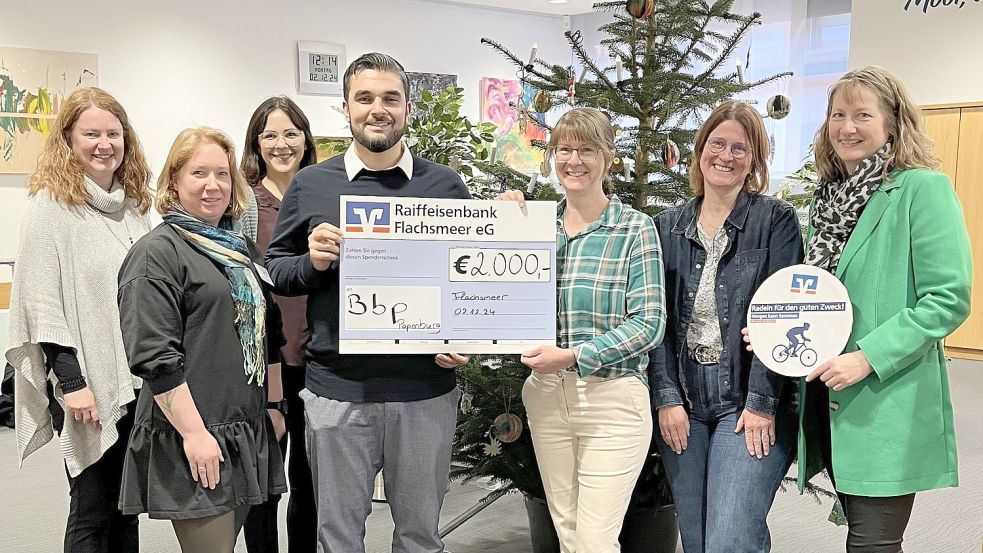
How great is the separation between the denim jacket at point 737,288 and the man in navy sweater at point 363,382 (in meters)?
0.55

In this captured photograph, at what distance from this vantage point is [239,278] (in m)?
2.04

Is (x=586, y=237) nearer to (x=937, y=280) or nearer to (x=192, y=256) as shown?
(x=937, y=280)

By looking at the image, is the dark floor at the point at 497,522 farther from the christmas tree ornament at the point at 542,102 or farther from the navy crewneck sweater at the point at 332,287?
the christmas tree ornament at the point at 542,102

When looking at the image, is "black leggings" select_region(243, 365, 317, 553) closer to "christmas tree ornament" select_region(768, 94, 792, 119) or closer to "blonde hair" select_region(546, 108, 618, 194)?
"blonde hair" select_region(546, 108, 618, 194)

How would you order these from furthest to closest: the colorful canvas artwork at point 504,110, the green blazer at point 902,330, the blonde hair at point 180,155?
the colorful canvas artwork at point 504,110 → the blonde hair at point 180,155 → the green blazer at point 902,330

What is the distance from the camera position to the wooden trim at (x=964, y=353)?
7.16 m

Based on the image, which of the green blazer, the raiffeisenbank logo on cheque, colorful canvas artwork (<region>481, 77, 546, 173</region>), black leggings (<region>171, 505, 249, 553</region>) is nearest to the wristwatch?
black leggings (<region>171, 505, 249, 553</region>)

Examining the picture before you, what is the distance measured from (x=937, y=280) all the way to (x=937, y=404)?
0.30 m

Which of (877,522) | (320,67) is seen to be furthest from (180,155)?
(320,67)

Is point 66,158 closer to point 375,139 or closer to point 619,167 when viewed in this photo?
point 375,139

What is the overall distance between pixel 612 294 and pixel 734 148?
0.47m

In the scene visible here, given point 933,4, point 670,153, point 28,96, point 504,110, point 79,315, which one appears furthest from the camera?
point 504,110

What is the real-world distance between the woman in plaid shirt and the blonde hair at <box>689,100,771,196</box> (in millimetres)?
246

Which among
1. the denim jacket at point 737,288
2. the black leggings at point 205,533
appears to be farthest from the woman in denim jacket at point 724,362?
the black leggings at point 205,533
